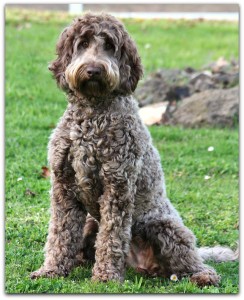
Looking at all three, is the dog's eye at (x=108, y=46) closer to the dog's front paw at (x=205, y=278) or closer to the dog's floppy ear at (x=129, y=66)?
the dog's floppy ear at (x=129, y=66)

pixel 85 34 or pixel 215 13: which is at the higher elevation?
pixel 85 34

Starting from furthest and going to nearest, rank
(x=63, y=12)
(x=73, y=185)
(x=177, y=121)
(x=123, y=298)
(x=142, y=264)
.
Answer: (x=63, y=12), (x=177, y=121), (x=142, y=264), (x=73, y=185), (x=123, y=298)

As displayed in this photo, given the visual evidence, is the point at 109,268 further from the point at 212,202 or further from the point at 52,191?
the point at 212,202

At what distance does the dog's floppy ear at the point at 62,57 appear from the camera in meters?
5.40

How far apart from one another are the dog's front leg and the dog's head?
0.71 m

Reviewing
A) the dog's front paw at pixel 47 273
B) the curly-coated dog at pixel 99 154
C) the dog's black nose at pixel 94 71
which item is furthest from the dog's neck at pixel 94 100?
the dog's front paw at pixel 47 273

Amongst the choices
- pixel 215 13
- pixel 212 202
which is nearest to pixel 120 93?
pixel 212 202

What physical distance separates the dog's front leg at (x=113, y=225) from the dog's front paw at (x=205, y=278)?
0.66 m

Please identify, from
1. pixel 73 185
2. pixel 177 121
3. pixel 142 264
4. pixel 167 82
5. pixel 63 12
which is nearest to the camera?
pixel 73 185

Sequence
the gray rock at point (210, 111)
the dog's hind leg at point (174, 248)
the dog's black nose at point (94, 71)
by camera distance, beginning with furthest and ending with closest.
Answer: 1. the gray rock at point (210, 111)
2. the dog's hind leg at point (174, 248)
3. the dog's black nose at point (94, 71)

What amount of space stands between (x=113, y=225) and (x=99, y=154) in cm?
56

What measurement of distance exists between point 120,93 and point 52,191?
975 mm

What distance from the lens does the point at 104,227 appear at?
17.9ft

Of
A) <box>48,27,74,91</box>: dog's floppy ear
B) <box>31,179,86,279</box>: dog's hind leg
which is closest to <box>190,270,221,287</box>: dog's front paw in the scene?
<box>31,179,86,279</box>: dog's hind leg
